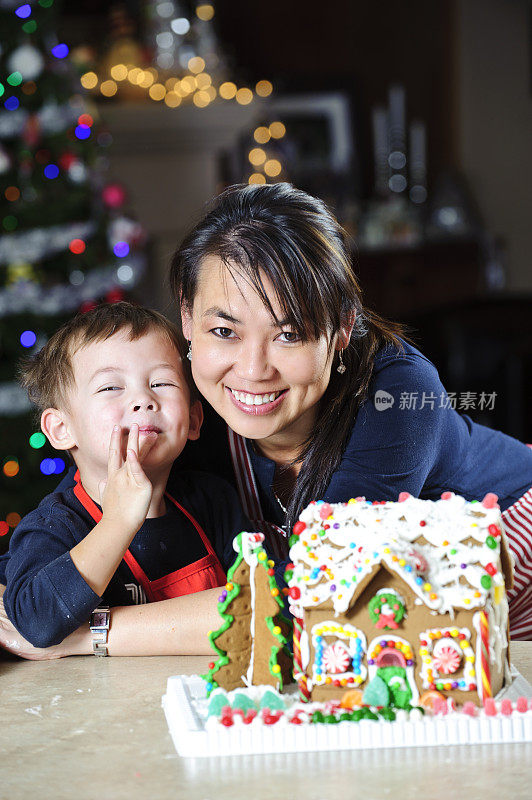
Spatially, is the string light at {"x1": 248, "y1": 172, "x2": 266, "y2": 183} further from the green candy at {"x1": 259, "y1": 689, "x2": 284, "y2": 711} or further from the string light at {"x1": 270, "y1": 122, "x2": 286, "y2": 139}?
the green candy at {"x1": 259, "y1": 689, "x2": 284, "y2": 711}

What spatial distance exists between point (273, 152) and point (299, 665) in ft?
15.3

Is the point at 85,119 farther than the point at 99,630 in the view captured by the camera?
Yes

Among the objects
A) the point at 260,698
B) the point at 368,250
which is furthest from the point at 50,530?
the point at 368,250

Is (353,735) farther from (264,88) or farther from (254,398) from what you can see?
(264,88)

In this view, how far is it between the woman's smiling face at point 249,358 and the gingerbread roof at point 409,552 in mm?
348

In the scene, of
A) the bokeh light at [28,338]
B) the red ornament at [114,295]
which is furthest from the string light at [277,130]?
the bokeh light at [28,338]

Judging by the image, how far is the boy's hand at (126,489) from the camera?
4.00 feet

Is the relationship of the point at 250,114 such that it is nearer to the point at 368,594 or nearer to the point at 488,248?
the point at 488,248

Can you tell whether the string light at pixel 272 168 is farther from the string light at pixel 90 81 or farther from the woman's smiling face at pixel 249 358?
the woman's smiling face at pixel 249 358

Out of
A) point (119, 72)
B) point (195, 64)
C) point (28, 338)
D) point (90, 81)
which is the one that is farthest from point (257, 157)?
point (28, 338)

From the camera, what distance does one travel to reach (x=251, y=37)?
5.87 meters

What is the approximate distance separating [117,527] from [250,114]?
13.1ft

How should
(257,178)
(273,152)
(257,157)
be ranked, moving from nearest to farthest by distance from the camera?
(257,178), (257,157), (273,152)

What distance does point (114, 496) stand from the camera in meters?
1.23
